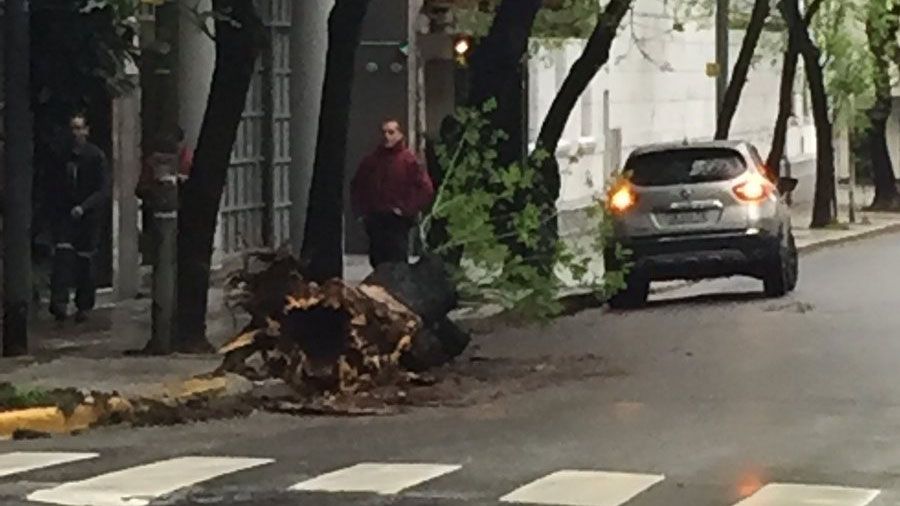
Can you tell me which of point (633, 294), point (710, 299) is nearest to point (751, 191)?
point (710, 299)

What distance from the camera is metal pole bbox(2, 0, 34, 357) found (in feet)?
56.5

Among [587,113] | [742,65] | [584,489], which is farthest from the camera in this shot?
[587,113]

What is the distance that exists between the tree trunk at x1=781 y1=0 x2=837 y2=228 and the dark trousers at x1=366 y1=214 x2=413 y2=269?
17703 millimetres

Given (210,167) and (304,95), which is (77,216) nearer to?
(210,167)

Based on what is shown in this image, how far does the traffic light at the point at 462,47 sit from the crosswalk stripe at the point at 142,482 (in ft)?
56.9

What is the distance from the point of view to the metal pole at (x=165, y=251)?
17.8m

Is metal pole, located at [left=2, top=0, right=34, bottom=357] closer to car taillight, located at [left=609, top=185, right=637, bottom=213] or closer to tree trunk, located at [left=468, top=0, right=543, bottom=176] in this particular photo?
tree trunk, located at [left=468, top=0, right=543, bottom=176]

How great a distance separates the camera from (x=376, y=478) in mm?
11492

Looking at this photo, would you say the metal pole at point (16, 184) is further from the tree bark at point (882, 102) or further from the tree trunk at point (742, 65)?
the tree bark at point (882, 102)

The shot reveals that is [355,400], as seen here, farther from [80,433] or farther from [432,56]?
[432,56]

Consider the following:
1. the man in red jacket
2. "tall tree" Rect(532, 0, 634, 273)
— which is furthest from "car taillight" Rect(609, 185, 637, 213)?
the man in red jacket

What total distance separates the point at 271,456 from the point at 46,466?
127 centimetres

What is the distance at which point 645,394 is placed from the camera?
15.8m

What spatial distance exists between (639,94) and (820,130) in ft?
10.8
